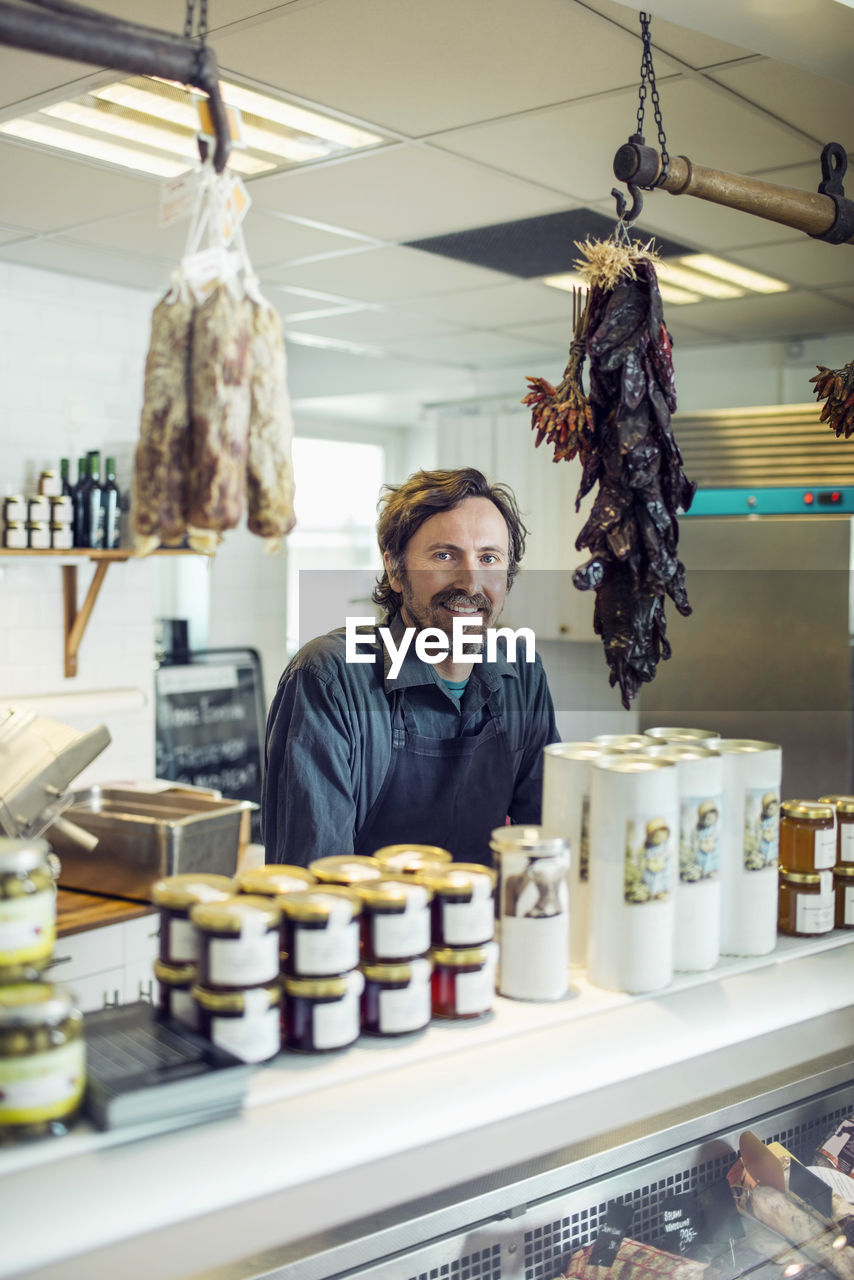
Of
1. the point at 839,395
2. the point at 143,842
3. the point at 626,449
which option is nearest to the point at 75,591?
the point at 143,842

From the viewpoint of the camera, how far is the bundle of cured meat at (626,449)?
5.46 ft

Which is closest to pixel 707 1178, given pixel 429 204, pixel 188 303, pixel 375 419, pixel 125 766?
pixel 188 303

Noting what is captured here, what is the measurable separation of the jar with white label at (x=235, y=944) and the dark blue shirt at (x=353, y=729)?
81 centimetres

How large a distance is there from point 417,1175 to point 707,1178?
68 centimetres

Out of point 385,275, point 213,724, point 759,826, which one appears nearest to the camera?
point 759,826

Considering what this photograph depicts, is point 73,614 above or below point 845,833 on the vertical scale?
above

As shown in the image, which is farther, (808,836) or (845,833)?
(845,833)

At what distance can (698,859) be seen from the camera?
1558 mm

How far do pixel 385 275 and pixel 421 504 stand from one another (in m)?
2.43

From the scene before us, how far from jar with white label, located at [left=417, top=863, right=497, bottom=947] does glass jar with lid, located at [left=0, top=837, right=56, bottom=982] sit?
17.0 inches

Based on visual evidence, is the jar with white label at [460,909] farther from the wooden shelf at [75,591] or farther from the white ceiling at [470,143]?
the wooden shelf at [75,591]

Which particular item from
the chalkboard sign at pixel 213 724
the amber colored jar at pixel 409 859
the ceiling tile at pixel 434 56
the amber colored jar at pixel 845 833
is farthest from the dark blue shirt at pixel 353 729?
the chalkboard sign at pixel 213 724

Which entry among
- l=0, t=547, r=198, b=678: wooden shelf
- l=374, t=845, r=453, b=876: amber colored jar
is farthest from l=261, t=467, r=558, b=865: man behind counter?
l=0, t=547, r=198, b=678: wooden shelf

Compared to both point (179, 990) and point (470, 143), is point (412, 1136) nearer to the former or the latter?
point (179, 990)
